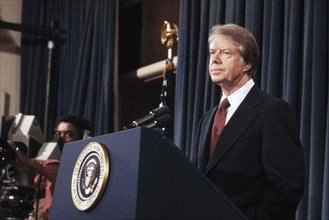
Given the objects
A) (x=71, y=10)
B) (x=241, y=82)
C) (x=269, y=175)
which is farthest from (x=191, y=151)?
(x=71, y=10)

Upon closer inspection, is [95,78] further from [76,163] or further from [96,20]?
[76,163]

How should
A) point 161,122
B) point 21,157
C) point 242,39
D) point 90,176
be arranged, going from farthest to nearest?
1. point 21,157
2. point 242,39
3. point 161,122
4. point 90,176

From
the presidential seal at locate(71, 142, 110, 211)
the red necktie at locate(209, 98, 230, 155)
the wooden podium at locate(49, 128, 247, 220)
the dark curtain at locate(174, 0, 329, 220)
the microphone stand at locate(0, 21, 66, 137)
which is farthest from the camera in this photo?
the microphone stand at locate(0, 21, 66, 137)

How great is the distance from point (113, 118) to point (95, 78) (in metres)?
0.39

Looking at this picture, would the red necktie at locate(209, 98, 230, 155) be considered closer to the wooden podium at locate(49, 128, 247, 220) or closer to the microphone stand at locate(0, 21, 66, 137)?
the wooden podium at locate(49, 128, 247, 220)

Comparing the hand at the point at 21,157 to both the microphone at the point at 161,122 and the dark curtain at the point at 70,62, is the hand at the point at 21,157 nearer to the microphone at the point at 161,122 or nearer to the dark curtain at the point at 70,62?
the dark curtain at the point at 70,62

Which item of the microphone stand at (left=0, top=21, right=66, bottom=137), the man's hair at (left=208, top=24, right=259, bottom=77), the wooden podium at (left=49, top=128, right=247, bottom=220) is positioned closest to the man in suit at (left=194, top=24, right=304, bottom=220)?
the man's hair at (left=208, top=24, right=259, bottom=77)

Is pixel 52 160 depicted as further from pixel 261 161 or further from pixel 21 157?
pixel 261 161

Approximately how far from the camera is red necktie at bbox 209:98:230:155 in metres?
2.33

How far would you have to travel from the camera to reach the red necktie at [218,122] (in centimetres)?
233

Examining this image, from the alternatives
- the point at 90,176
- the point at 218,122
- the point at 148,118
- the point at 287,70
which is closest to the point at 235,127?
the point at 218,122

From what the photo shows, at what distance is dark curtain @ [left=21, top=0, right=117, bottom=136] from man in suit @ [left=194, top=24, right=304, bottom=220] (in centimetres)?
323

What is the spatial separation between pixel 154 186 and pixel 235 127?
637 millimetres

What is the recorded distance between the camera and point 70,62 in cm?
621
